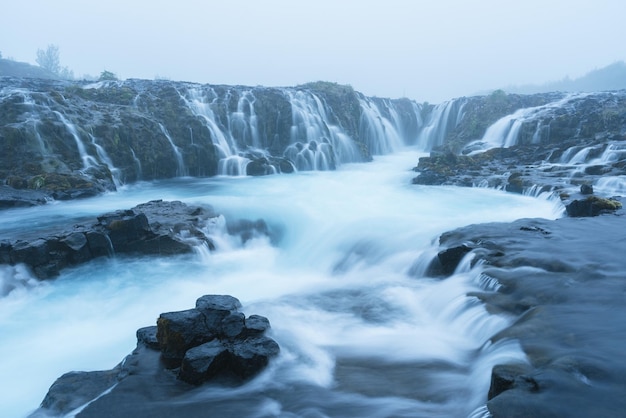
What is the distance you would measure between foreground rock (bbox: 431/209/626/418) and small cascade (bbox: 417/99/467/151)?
100 ft

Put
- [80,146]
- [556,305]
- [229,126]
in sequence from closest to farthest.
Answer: [556,305]
[80,146]
[229,126]

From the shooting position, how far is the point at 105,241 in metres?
10.7

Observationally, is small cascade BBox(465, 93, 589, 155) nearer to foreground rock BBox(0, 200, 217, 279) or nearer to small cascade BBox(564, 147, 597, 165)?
small cascade BBox(564, 147, 597, 165)

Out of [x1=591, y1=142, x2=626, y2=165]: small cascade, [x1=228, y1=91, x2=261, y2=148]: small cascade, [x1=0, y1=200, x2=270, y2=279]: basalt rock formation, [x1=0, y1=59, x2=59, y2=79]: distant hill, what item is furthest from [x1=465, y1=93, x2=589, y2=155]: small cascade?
[x1=0, y1=59, x2=59, y2=79]: distant hill

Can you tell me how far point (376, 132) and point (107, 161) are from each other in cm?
2444

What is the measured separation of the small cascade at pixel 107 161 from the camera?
779 inches

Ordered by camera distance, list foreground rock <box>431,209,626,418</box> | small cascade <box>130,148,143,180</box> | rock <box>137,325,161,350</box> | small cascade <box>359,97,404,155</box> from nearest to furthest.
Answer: foreground rock <box>431,209,626,418</box> → rock <box>137,325,161,350</box> → small cascade <box>130,148,143,180</box> → small cascade <box>359,97,404,155</box>

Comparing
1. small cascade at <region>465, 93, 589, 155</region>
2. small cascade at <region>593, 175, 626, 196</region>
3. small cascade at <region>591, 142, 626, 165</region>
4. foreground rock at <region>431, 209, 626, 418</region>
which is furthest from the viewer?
small cascade at <region>465, 93, 589, 155</region>

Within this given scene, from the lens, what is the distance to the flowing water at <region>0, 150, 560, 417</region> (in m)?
5.09

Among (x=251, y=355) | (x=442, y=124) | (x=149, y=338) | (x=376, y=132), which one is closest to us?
(x=251, y=355)

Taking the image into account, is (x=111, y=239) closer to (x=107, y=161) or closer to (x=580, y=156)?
(x=107, y=161)

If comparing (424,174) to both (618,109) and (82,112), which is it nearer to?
(618,109)

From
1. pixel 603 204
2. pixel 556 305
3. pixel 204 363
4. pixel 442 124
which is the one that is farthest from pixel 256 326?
pixel 442 124

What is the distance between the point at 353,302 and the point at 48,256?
7.48 metres
